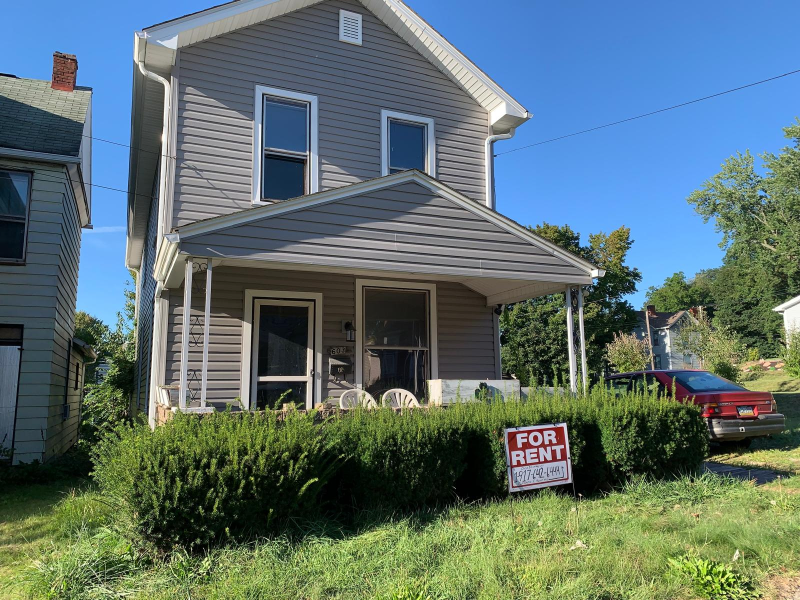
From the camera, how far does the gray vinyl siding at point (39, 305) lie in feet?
29.6

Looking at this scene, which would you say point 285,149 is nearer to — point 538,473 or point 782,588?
point 538,473

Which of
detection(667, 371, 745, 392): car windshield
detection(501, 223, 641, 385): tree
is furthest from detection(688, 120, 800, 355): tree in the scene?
detection(667, 371, 745, 392): car windshield

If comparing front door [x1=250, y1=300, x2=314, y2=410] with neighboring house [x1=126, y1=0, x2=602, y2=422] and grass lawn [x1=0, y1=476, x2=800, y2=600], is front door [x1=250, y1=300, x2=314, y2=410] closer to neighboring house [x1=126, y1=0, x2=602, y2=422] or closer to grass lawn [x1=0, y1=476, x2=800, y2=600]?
neighboring house [x1=126, y1=0, x2=602, y2=422]

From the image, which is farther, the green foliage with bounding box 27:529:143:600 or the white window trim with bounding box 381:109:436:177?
the white window trim with bounding box 381:109:436:177

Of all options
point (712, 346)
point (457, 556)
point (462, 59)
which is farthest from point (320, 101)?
point (712, 346)

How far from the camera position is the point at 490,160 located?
Answer: 10.0 m

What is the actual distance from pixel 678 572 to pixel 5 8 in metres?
14.0

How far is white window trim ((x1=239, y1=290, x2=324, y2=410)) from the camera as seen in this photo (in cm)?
797

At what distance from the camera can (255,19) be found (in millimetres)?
8594

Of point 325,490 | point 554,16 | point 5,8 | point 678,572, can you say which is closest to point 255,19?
point 5,8

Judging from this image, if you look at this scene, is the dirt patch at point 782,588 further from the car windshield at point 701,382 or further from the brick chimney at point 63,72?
the brick chimney at point 63,72

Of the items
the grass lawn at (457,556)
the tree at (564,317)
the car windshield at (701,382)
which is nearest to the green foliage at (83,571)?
the grass lawn at (457,556)

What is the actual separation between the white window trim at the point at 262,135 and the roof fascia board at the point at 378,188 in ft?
5.60

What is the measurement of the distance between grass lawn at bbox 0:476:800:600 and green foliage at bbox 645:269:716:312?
250ft
